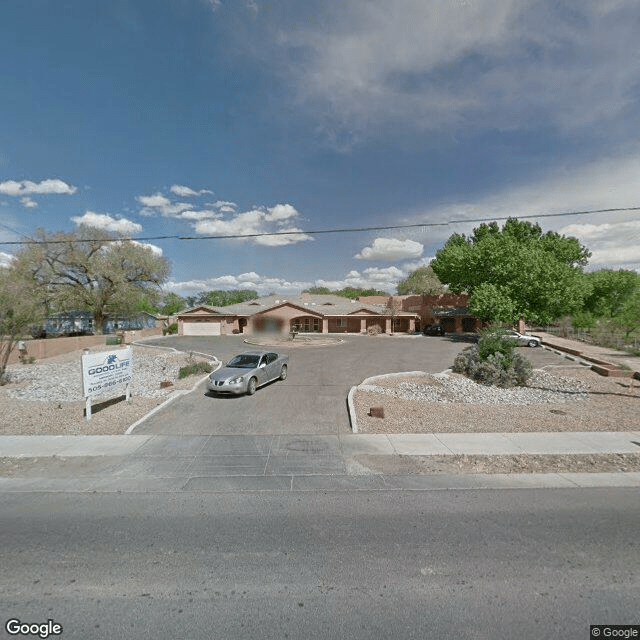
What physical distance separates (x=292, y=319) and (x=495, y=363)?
104ft

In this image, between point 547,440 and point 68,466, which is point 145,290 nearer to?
point 68,466

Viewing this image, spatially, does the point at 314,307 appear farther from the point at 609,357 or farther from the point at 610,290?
the point at 610,290

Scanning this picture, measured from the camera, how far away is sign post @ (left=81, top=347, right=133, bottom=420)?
9.98 meters

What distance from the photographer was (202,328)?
144ft

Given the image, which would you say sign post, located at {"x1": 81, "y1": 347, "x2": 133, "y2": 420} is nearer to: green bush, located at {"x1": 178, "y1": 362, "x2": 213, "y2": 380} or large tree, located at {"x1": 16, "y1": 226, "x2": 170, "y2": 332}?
green bush, located at {"x1": 178, "y1": 362, "x2": 213, "y2": 380}

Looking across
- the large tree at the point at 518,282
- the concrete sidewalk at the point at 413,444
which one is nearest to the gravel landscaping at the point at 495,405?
the concrete sidewalk at the point at 413,444

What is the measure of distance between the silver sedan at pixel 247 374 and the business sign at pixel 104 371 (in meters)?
2.87

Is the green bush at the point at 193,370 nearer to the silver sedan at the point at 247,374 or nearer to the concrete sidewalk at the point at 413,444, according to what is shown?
the silver sedan at the point at 247,374

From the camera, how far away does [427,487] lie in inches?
232

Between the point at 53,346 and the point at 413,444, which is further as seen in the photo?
the point at 53,346

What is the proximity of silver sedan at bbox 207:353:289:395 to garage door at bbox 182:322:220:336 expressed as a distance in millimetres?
31147

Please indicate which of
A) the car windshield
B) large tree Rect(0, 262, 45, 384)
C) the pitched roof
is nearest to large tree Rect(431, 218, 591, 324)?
the pitched roof

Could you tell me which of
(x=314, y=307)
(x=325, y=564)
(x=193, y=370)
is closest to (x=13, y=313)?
(x=193, y=370)

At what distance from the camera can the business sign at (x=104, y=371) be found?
33.0ft
